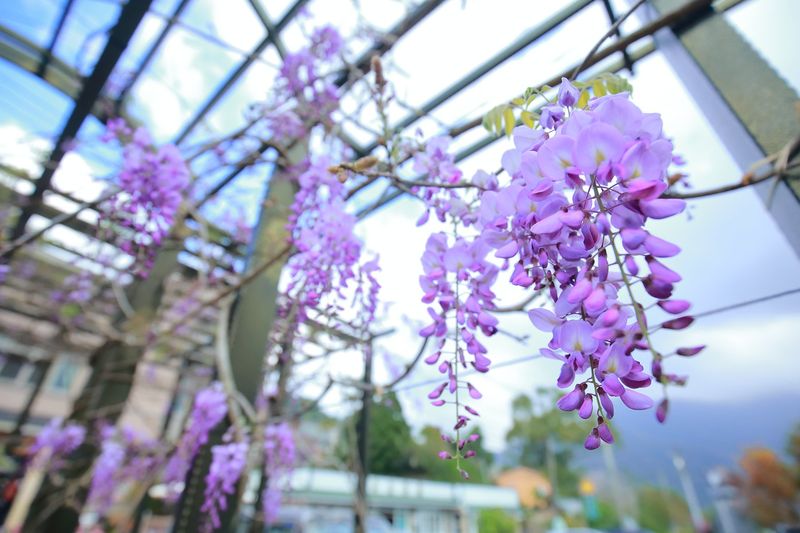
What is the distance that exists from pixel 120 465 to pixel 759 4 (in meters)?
4.65

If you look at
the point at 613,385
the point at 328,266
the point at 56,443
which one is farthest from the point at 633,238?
the point at 56,443

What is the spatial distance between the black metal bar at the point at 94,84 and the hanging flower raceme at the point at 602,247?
2.26 meters

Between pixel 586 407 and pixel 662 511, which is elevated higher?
pixel 586 407

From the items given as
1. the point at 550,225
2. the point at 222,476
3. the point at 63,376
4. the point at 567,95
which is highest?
the point at 63,376

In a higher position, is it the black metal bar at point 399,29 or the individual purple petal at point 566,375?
the black metal bar at point 399,29

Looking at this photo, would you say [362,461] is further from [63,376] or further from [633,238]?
[63,376]

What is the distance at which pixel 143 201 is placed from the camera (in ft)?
3.71

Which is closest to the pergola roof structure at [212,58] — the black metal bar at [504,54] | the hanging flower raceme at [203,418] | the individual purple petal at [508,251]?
the black metal bar at [504,54]

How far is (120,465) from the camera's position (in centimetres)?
289

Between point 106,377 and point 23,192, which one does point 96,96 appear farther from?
point 106,377

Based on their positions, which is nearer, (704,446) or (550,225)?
(550,225)

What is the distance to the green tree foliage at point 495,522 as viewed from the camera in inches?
240

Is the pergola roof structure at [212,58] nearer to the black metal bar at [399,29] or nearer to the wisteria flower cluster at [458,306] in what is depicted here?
the black metal bar at [399,29]

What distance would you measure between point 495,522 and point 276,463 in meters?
6.27
